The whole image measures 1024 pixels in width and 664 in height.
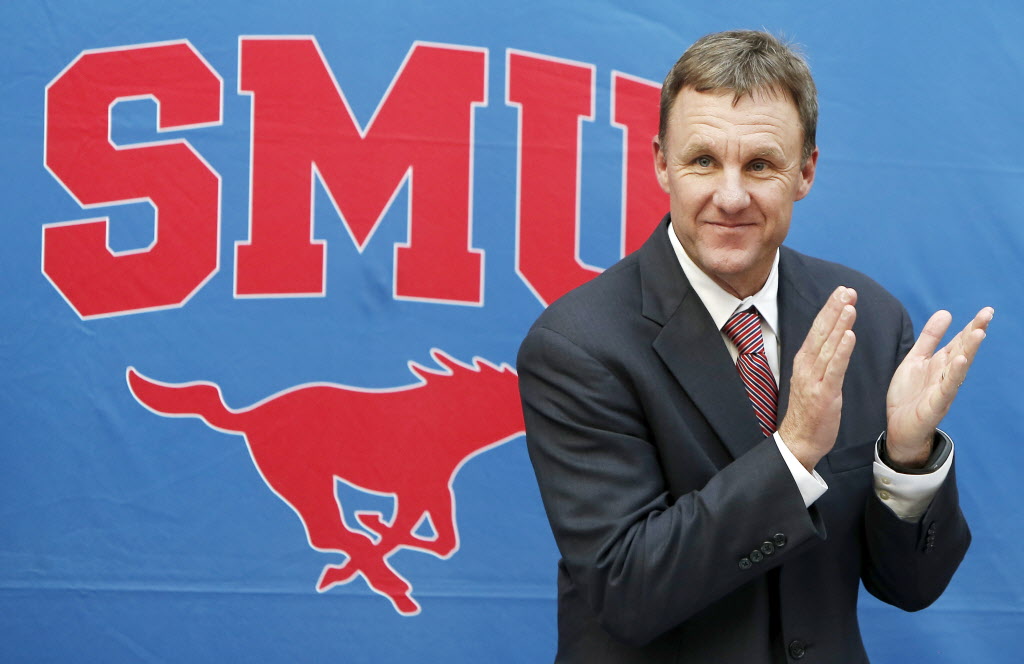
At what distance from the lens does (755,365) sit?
124cm

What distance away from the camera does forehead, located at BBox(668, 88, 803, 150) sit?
1.20 meters

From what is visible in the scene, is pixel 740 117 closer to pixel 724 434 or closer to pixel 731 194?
pixel 731 194

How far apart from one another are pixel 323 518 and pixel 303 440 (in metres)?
0.15

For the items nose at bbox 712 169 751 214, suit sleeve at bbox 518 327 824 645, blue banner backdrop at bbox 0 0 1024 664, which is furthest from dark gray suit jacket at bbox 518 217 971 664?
blue banner backdrop at bbox 0 0 1024 664

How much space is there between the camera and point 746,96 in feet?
3.95

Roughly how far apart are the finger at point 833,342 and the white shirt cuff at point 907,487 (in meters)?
0.19

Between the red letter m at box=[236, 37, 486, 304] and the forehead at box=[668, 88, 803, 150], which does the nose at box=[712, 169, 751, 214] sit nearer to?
the forehead at box=[668, 88, 803, 150]

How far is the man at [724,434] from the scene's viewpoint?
3.56 ft

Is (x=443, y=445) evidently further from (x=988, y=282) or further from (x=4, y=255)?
(x=988, y=282)

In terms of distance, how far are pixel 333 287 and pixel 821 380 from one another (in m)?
1.16

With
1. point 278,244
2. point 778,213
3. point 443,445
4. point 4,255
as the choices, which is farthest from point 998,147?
point 4,255

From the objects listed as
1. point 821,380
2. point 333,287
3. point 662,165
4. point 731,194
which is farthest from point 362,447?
point 821,380

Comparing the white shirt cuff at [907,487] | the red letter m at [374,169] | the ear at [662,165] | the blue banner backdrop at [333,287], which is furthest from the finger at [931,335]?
the red letter m at [374,169]

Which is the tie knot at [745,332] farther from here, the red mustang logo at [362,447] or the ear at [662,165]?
the red mustang logo at [362,447]
